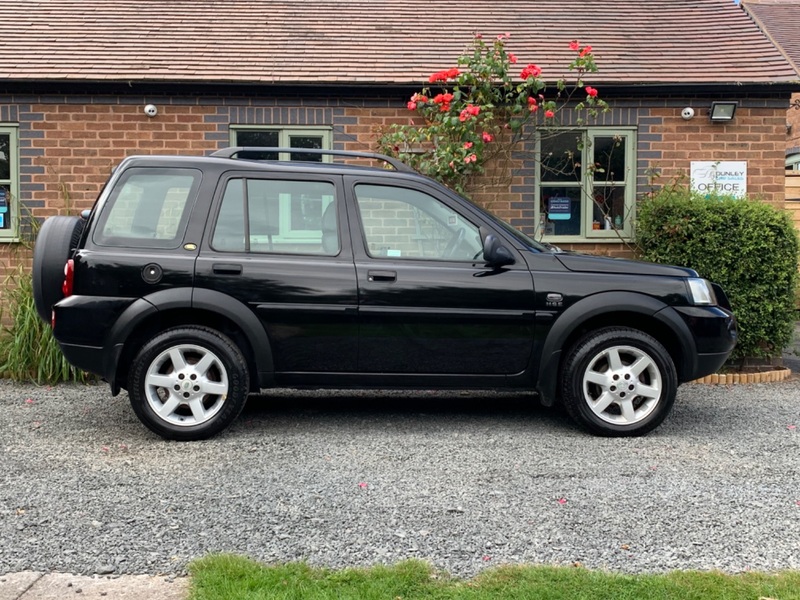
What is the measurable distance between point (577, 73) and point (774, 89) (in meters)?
2.15

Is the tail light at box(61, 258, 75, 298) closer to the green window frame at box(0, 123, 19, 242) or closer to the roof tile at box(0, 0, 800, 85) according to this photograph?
the green window frame at box(0, 123, 19, 242)

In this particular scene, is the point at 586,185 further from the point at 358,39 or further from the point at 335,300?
the point at 335,300

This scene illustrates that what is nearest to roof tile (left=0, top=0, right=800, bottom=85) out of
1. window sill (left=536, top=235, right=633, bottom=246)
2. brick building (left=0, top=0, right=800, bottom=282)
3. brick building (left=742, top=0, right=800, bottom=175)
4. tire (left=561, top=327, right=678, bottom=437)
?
brick building (left=0, top=0, right=800, bottom=282)

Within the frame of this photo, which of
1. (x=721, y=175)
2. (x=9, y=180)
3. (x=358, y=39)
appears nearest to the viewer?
(x=9, y=180)

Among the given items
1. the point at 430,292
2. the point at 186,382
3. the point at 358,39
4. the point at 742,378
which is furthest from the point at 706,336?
the point at 358,39

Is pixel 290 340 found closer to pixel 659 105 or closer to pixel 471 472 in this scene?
pixel 471 472

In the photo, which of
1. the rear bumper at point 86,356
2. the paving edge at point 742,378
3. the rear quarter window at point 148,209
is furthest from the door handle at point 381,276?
the paving edge at point 742,378

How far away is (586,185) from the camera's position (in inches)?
355

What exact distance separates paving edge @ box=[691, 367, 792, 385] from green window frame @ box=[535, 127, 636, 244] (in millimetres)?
1969

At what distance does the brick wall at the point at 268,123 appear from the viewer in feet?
28.6

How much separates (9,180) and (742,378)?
7964mm

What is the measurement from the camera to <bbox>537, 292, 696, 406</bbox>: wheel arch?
5348mm

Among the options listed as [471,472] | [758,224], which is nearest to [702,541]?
[471,472]

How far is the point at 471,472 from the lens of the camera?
4.59 meters
